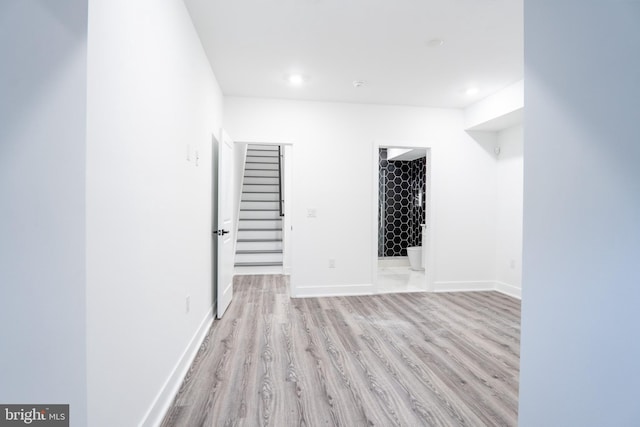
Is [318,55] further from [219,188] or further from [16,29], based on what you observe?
[16,29]

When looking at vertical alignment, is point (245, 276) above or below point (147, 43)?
below

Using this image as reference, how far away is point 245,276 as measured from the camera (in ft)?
16.6

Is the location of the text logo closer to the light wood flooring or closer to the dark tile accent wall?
the light wood flooring

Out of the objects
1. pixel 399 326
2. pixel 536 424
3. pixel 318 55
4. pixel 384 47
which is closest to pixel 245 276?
pixel 399 326

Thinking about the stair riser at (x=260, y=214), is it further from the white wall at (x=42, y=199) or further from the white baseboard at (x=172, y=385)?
the white wall at (x=42, y=199)

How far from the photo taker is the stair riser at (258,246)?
549 cm

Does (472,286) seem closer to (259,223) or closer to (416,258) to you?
(416,258)

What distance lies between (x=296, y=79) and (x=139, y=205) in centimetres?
248

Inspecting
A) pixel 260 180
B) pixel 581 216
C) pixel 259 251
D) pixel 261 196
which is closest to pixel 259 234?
pixel 259 251

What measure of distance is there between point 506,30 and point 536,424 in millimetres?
2627

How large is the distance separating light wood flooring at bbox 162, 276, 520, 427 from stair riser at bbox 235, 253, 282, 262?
1.79 metres

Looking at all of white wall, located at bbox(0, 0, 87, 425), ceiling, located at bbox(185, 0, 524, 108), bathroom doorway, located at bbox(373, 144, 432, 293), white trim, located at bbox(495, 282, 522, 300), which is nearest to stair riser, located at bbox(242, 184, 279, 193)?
bathroom doorway, located at bbox(373, 144, 432, 293)

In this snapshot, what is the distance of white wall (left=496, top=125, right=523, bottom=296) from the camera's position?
3.98 metres

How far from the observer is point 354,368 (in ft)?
7.02
